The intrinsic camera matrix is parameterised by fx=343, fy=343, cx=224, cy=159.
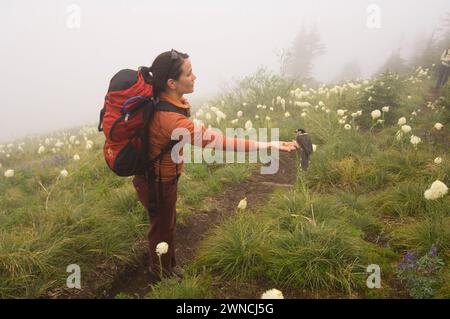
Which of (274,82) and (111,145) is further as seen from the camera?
(274,82)

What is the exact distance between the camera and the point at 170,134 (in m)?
3.17

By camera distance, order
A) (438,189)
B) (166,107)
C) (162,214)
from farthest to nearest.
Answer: (162,214) → (438,189) → (166,107)

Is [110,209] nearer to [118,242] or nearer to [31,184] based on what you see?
[118,242]

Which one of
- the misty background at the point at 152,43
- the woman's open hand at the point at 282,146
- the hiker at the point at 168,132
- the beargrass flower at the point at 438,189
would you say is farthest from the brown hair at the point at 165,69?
the misty background at the point at 152,43

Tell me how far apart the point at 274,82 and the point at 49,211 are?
7.90 meters

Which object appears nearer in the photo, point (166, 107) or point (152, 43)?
point (166, 107)

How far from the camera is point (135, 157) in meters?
3.19

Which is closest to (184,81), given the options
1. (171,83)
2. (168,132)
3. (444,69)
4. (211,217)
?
(171,83)

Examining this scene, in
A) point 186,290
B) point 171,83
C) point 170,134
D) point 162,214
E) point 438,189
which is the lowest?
point 186,290

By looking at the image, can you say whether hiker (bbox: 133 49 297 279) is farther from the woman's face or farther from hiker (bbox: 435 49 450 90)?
hiker (bbox: 435 49 450 90)

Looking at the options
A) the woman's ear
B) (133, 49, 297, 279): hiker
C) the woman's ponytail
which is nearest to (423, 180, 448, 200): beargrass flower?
(133, 49, 297, 279): hiker

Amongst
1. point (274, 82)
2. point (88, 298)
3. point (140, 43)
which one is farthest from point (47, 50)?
point (88, 298)

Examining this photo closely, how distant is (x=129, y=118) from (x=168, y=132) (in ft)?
1.20

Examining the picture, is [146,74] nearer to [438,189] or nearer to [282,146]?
[282,146]
